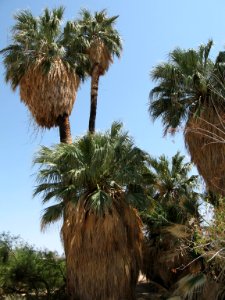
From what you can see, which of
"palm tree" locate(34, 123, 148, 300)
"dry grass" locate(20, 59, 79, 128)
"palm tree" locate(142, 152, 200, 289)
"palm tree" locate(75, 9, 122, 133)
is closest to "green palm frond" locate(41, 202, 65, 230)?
"palm tree" locate(34, 123, 148, 300)

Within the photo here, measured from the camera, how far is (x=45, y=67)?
20562mm

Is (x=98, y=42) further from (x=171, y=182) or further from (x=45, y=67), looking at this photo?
(x=171, y=182)

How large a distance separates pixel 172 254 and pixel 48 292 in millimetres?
7109

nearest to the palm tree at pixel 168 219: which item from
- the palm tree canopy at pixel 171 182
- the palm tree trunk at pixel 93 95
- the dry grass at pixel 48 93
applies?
the palm tree canopy at pixel 171 182

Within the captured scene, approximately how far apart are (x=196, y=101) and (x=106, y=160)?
4439mm

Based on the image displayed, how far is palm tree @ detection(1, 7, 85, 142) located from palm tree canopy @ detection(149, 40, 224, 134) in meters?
Answer: 3.87

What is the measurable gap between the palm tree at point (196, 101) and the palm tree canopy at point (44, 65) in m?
3.91

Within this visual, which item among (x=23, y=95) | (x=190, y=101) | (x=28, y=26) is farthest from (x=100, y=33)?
(x=190, y=101)

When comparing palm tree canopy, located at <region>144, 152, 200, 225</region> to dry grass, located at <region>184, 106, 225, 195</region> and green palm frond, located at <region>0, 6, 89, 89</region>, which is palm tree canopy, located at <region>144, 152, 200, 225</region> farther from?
green palm frond, located at <region>0, 6, 89, 89</region>

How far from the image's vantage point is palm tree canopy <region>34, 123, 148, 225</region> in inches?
672

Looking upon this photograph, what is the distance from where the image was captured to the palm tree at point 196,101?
1744 cm

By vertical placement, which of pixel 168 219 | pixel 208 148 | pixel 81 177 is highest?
pixel 208 148

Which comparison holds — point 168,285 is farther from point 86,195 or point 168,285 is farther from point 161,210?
point 86,195

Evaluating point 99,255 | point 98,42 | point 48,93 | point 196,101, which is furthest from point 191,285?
point 98,42
